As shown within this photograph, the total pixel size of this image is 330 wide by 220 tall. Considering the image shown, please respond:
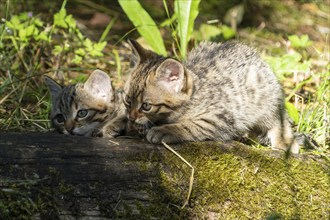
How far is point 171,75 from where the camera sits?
4.53 meters

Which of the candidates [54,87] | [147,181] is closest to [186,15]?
[54,87]

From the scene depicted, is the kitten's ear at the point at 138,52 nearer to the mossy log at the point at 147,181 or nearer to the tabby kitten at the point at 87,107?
the tabby kitten at the point at 87,107

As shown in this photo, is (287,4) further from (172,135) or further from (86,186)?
(86,186)

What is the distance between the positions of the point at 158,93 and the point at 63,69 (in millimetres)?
942

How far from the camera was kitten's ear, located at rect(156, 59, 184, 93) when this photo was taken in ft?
14.6

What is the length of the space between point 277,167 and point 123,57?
3.63 meters

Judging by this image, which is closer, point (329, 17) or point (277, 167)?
point (277, 167)

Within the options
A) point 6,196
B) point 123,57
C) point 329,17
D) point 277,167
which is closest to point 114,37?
point 123,57

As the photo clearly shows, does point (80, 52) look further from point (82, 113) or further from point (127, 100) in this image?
point (127, 100)

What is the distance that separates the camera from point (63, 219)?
11.2 feet

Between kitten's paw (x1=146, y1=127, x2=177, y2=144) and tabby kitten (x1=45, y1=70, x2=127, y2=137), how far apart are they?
610 millimetres

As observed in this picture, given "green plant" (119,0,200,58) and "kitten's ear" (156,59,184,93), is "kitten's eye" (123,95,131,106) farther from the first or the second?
"green plant" (119,0,200,58)

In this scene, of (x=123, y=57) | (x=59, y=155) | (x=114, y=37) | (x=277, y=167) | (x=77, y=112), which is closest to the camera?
(x=59, y=155)

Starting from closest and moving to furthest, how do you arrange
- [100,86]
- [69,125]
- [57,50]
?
[69,125] → [100,86] → [57,50]
